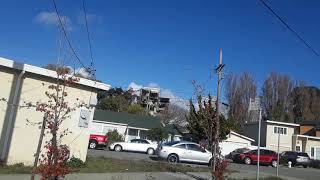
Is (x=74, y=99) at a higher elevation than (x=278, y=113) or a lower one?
lower

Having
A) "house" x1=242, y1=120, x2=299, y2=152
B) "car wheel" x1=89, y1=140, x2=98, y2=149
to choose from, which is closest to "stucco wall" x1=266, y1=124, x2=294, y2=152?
"house" x1=242, y1=120, x2=299, y2=152

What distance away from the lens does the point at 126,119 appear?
172 feet

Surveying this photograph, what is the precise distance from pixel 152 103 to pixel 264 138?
5548 cm

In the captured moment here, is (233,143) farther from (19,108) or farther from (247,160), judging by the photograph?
(19,108)

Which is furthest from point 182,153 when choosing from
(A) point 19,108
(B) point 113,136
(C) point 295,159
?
(C) point 295,159

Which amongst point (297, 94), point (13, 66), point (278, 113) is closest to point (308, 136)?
point (278, 113)

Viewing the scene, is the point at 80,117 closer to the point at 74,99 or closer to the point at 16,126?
the point at 74,99

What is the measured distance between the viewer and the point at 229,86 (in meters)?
67.6

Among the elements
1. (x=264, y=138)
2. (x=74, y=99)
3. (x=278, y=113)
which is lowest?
(x=74, y=99)

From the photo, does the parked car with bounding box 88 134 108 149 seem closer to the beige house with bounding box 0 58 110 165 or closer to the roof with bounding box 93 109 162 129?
the roof with bounding box 93 109 162 129

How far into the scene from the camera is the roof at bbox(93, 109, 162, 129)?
166 ft

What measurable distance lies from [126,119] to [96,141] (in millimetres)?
11813

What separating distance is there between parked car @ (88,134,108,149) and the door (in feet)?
45.0

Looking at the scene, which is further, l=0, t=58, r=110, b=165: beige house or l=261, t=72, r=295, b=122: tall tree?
l=261, t=72, r=295, b=122: tall tree
